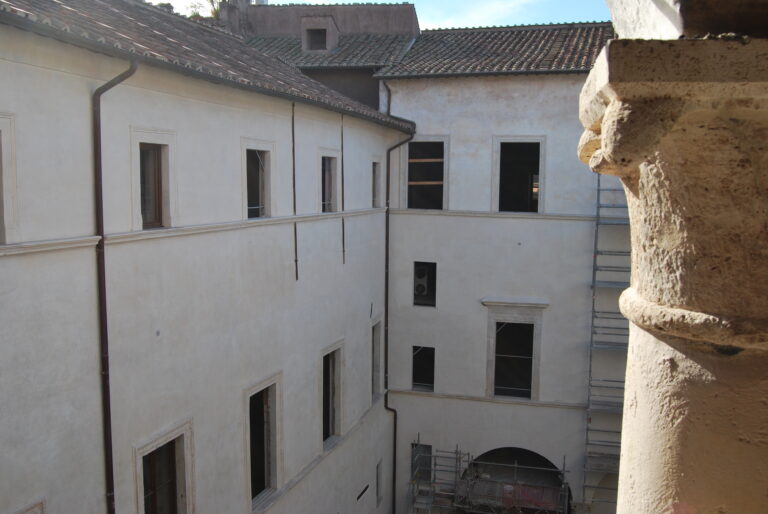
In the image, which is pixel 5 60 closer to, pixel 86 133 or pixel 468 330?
pixel 86 133

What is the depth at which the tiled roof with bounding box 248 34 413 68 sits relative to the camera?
676 inches

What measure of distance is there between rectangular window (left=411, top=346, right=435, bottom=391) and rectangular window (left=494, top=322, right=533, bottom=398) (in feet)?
4.89

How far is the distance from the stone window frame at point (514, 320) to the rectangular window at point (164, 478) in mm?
8835

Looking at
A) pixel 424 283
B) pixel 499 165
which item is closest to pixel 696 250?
pixel 499 165

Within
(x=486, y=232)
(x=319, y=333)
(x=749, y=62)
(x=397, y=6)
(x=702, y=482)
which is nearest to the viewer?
(x=749, y=62)

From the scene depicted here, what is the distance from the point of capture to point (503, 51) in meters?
16.6

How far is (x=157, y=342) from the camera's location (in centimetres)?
824

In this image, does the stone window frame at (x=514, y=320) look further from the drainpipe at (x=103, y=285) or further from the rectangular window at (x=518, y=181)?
the drainpipe at (x=103, y=285)

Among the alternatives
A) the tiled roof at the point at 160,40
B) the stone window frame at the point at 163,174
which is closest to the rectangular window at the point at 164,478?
the stone window frame at the point at 163,174

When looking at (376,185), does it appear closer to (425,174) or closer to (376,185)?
(376,185)

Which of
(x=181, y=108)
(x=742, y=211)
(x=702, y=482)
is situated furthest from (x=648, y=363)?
(x=181, y=108)

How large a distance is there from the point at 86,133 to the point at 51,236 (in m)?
1.11

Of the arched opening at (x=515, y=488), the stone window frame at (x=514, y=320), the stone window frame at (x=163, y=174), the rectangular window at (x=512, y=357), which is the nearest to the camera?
the stone window frame at (x=163, y=174)

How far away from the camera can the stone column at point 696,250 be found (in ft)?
5.31
